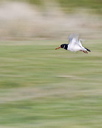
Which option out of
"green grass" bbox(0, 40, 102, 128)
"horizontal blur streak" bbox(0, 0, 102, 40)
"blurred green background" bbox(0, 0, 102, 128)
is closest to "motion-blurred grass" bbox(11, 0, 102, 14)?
"blurred green background" bbox(0, 0, 102, 128)

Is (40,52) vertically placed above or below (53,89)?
above

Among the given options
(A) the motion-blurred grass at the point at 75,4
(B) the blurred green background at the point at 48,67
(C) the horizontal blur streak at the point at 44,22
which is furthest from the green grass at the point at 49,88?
(A) the motion-blurred grass at the point at 75,4

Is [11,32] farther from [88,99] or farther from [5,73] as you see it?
[88,99]

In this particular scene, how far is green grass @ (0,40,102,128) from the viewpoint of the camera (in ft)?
24.4

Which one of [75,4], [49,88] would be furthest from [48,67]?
[75,4]

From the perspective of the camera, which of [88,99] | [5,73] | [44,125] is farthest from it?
[5,73]

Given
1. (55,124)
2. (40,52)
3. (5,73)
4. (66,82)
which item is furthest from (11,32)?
(55,124)

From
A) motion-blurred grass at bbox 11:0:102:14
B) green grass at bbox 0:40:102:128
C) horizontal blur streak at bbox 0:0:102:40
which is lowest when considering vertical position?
green grass at bbox 0:40:102:128

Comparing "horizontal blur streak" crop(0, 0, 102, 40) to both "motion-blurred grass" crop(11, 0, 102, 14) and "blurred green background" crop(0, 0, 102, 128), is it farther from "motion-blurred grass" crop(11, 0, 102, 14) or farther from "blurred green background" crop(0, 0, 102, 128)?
"motion-blurred grass" crop(11, 0, 102, 14)

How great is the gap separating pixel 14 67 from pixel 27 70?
0.49m

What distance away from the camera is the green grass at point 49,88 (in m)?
7.44

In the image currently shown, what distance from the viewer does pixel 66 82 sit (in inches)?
403

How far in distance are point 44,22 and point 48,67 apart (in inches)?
352

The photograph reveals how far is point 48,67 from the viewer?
1209 cm
